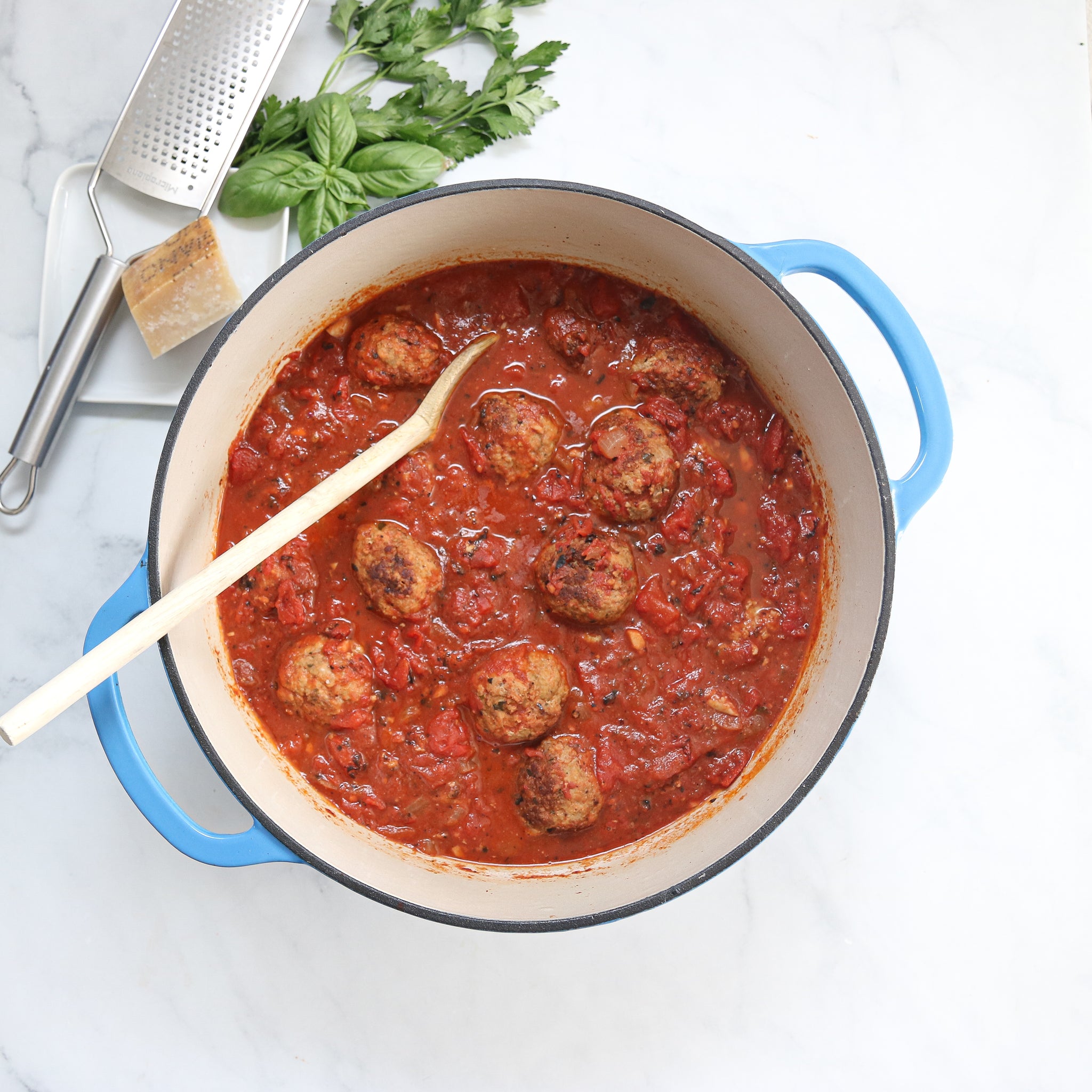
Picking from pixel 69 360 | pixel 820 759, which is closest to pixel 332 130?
pixel 69 360

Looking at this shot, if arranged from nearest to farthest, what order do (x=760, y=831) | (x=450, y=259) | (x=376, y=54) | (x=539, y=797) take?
(x=760, y=831)
(x=539, y=797)
(x=450, y=259)
(x=376, y=54)

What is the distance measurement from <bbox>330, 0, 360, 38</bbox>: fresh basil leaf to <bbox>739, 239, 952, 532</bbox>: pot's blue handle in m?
1.87

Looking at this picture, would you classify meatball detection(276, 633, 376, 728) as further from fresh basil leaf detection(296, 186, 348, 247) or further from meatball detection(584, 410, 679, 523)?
fresh basil leaf detection(296, 186, 348, 247)

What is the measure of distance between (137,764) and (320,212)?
2094mm

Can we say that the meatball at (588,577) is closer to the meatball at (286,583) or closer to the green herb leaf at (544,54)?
the meatball at (286,583)

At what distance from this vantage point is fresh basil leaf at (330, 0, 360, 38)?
3.41 m

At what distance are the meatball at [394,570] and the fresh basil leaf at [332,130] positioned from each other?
145cm

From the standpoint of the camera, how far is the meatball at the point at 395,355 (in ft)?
10.2

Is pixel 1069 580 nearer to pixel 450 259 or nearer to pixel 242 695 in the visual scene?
pixel 450 259

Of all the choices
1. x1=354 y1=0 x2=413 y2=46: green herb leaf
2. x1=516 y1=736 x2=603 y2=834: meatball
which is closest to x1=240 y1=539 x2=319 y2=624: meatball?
x1=516 y1=736 x2=603 y2=834: meatball

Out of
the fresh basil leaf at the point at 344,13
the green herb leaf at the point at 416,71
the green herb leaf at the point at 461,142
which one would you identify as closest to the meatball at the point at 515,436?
the green herb leaf at the point at 461,142

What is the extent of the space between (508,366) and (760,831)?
1.83 metres

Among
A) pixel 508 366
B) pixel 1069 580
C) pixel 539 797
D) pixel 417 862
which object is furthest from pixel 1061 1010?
pixel 508 366

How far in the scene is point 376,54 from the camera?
346 cm
